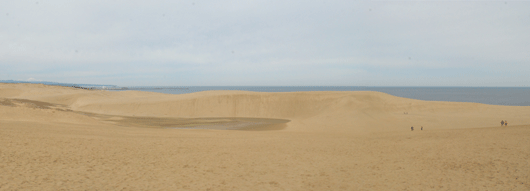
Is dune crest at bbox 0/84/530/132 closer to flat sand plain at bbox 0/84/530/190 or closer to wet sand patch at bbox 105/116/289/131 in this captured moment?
wet sand patch at bbox 105/116/289/131

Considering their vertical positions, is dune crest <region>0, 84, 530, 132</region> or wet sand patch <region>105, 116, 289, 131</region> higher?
dune crest <region>0, 84, 530, 132</region>

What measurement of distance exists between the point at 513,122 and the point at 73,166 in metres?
30.1

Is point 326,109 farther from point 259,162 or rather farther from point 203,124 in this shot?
point 259,162

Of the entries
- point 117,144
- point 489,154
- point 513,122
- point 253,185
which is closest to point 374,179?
point 253,185

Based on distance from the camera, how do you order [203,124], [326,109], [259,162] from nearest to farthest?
[259,162], [203,124], [326,109]

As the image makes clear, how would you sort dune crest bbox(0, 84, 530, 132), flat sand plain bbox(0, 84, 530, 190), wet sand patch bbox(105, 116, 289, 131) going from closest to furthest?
flat sand plain bbox(0, 84, 530, 190), wet sand patch bbox(105, 116, 289, 131), dune crest bbox(0, 84, 530, 132)

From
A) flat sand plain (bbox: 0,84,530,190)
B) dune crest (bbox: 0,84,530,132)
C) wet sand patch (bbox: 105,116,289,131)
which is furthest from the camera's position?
dune crest (bbox: 0,84,530,132)

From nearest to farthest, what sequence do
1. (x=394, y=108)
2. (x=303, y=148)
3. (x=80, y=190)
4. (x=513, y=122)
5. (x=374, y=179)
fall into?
1. (x=80, y=190)
2. (x=374, y=179)
3. (x=303, y=148)
4. (x=513, y=122)
5. (x=394, y=108)

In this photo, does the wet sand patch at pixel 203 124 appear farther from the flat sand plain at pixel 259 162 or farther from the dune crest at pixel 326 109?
the flat sand plain at pixel 259 162

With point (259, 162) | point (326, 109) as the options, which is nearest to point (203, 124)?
point (326, 109)

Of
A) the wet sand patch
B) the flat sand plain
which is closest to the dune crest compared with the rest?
the wet sand patch

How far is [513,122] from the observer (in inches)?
910

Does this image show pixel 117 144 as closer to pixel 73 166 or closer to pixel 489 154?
pixel 73 166

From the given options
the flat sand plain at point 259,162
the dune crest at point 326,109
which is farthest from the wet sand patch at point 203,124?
the flat sand plain at point 259,162
